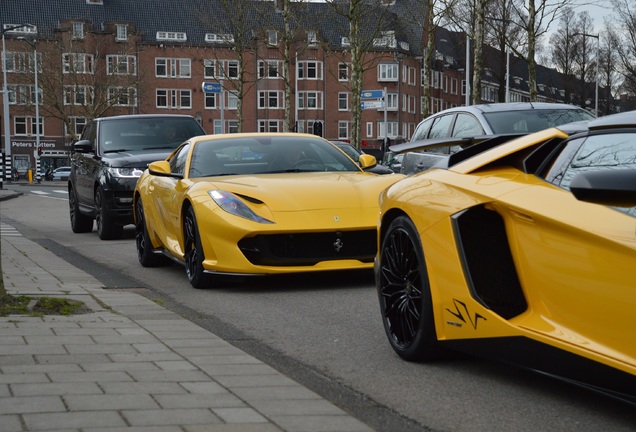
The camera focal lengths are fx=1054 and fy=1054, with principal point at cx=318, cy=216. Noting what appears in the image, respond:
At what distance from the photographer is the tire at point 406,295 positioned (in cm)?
507

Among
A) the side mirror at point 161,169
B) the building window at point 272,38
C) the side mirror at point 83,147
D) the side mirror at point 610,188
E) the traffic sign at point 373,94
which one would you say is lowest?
the side mirror at point 161,169

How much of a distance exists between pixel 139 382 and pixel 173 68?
9511cm

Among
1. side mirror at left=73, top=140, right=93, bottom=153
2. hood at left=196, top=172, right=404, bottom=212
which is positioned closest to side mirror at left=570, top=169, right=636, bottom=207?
hood at left=196, top=172, right=404, bottom=212

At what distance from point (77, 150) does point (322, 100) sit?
82804 millimetres

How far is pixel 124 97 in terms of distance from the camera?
8106 centimetres

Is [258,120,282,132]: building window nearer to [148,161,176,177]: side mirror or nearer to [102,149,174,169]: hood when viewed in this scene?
[102,149,174,169]: hood

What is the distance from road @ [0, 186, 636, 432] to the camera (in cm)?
415

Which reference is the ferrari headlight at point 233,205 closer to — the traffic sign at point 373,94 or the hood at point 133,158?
the hood at point 133,158

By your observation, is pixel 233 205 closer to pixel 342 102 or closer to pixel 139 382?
pixel 139 382

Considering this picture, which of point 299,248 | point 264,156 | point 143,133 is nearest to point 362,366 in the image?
point 299,248

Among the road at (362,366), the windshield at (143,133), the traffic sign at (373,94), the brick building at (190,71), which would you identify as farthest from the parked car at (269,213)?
the brick building at (190,71)

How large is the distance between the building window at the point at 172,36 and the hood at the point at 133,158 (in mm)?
83712

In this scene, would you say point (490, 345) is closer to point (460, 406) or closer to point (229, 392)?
point (460, 406)

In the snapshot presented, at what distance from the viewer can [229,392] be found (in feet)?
14.3
